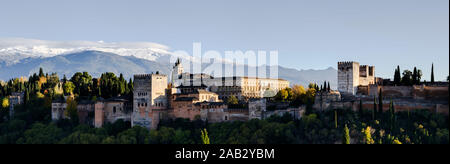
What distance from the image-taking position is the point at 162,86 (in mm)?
64250

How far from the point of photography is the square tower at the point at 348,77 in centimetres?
6444

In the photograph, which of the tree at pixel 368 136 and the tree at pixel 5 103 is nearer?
the tree at pixel 368 136

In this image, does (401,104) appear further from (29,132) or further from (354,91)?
(29,132)

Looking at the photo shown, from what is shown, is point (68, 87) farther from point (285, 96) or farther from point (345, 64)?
point (345, 64)

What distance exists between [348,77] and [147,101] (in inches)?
993

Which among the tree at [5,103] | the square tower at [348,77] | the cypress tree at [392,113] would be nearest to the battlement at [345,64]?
the square tower at [348,77]

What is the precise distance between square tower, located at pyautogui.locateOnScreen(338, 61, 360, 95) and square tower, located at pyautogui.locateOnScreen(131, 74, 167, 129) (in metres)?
22.4

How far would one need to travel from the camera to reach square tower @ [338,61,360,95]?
211 ft

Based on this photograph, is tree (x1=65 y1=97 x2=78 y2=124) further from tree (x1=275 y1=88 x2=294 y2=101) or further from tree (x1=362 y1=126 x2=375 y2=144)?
tree (x1=362 y1=126 x2=375 y2=144)

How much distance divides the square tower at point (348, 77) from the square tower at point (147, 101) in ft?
73.5

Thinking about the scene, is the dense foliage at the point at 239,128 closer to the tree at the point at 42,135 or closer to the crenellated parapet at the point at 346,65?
the tree at the point at 42,135

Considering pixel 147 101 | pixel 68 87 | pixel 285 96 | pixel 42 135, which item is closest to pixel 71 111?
pixel 42 135

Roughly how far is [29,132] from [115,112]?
1153 cm

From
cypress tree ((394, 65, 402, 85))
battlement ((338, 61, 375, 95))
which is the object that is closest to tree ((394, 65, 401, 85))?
cypress tree ((394, 65, 402, 85))
